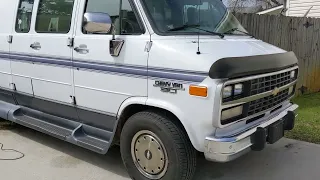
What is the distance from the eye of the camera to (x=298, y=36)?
8.59 meters

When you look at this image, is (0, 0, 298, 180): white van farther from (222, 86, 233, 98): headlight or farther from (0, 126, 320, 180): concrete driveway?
(0, 126, 320, 180): concrete driveway

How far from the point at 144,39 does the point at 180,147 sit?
3.90 ft

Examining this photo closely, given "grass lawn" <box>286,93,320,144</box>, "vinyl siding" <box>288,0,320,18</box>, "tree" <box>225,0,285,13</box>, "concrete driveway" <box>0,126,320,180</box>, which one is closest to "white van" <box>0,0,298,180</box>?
"concrete driveway" <box>0,126,320,180</box>

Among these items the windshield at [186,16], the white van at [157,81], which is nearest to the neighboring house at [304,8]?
the windshield at [186,16]

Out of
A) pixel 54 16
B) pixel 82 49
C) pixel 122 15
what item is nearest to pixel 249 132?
pixel 122 15

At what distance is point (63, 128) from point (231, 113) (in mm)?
2433

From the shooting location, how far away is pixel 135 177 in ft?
13.4

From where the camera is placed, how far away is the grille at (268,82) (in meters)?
3.60

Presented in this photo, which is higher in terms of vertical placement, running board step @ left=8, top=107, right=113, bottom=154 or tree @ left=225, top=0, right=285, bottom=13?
tree @ left=225, top=0, right=285, bottom=13

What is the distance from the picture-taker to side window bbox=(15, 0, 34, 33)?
523 cm

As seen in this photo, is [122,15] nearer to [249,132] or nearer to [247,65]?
[247,65]

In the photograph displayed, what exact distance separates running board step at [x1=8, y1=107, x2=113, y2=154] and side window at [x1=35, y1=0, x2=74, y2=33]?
1.23 m

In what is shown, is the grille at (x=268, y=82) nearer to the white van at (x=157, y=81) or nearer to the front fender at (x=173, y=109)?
the white van at (x=157, y=81)

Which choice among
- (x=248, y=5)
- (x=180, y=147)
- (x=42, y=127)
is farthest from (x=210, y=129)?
(x=248, y=5)
